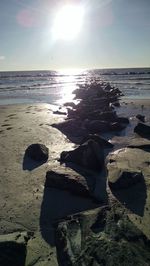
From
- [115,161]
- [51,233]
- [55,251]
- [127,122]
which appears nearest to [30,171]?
[115,161]

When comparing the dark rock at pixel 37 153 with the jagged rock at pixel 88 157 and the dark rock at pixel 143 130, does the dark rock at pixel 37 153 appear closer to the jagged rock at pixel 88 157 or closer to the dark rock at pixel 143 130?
the jagged rock at pixel 88 157

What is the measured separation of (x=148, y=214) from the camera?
533 centimetres

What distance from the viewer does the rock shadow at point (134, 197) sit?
18.3 ft

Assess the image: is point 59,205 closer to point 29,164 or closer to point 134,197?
point 134,197

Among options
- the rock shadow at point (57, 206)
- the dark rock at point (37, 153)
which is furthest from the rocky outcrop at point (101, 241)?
the dark rock at point (37, 153)

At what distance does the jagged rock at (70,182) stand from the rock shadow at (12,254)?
209 cm

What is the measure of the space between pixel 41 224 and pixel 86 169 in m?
2.66

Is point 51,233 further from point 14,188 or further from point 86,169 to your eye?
point 86,169

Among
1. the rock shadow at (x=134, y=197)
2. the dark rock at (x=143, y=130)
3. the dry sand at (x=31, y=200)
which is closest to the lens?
the dry sand at (x=31, y=200)

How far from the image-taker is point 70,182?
6074 millimetres

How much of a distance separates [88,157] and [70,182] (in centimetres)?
164

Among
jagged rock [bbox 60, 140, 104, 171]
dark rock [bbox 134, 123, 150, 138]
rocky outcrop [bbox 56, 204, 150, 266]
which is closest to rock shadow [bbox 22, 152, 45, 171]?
jagged rock [bbox 60, 140, 104, 171]

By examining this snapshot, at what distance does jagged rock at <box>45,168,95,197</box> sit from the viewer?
19.6 feet

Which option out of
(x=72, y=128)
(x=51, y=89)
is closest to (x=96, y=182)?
(x=72, y=128)
